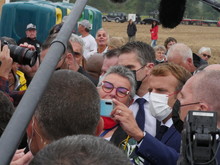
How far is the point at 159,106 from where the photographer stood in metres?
3.83

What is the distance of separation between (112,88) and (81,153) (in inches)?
92.3

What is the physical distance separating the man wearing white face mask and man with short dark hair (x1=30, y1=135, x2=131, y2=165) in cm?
145

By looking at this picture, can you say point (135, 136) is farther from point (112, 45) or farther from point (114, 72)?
point (112, 45)

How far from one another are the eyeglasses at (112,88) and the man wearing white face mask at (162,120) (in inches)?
8.9

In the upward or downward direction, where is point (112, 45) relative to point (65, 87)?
downward

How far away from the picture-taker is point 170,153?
304cm

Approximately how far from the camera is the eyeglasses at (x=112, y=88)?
148 inches

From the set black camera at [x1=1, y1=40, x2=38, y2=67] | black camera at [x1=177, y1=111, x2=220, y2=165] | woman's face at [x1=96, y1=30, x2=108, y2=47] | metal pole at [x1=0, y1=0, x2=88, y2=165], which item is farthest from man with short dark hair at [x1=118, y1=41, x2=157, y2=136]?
woman's face at [x1=96, y1=30, x2=108, y2=47]

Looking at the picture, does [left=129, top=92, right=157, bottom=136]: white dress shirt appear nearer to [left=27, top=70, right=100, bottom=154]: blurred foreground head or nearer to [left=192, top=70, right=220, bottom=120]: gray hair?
[left=192, top=70, right=220, bottom=120]: gray hair

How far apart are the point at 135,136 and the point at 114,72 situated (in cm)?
104

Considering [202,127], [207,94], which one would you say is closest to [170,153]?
[207,94]

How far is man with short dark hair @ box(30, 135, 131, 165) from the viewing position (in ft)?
4.57

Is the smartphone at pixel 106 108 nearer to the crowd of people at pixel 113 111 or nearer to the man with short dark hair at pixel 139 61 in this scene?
the crowd of people at pixel 113 111

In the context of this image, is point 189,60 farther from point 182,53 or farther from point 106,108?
point 106,108
